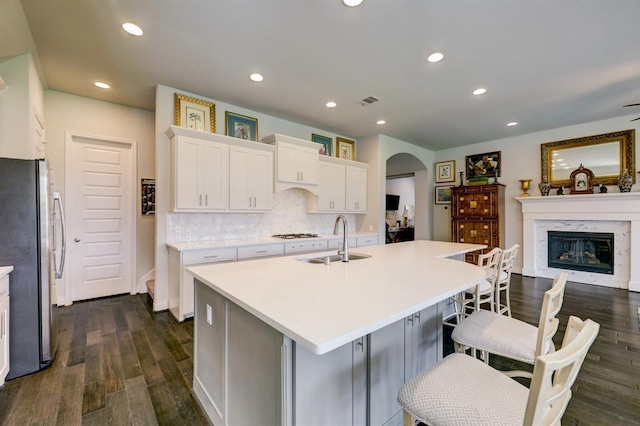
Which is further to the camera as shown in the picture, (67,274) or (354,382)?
(67,274)

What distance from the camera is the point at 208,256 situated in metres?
3.38

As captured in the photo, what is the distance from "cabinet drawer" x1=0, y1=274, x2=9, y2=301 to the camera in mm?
1941

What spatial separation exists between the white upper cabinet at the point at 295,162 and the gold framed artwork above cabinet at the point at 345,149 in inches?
38.5

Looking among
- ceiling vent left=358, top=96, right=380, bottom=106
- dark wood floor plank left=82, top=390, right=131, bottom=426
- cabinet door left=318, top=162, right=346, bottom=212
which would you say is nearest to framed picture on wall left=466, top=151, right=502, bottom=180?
cabinet door left=318, top=162, right=346, bottom=212

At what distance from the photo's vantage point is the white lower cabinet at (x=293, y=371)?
3.69 feet

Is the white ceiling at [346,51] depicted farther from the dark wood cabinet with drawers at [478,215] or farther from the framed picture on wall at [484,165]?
the dark wood cabinet with drawers at [478,215]

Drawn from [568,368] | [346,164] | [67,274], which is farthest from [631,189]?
[67,274]

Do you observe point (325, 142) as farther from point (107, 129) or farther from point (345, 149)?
point (107, 129)

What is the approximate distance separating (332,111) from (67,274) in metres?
4.47

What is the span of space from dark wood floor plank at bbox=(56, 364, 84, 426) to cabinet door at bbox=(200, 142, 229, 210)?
2.04 metres

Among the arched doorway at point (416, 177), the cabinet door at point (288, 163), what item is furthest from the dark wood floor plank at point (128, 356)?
the arched doorway at point (416, 177)

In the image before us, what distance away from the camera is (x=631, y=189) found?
15.3ft

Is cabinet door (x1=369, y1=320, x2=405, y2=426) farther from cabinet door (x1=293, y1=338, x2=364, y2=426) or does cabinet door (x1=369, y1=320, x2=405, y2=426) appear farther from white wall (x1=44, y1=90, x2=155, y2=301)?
white wall (x1=44, y1=90, x2=155, y2=301)

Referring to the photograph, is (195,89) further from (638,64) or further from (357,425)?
(638,64)
